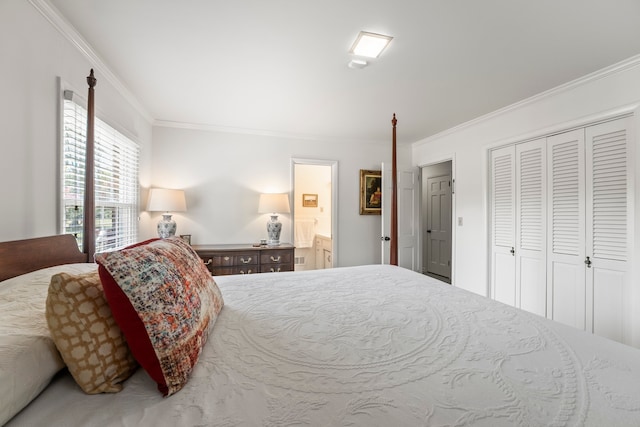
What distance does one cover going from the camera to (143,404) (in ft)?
2.18

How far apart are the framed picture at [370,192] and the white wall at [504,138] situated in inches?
30.8

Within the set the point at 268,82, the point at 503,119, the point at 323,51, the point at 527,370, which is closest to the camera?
the point at 527,370

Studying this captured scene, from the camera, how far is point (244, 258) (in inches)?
136

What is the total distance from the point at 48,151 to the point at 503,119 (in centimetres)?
405

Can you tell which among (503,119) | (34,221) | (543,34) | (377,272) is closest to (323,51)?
(543,34)

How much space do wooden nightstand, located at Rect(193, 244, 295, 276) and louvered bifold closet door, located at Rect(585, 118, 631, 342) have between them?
2.98 m

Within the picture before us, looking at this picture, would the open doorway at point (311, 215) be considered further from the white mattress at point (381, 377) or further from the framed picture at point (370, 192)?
the white mattress at point (381, 377)

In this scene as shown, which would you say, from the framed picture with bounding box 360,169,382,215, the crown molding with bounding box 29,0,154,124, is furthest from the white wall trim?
the crown molding with bounding box 29,0,154,124

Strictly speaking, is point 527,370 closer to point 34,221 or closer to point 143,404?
point 143,404

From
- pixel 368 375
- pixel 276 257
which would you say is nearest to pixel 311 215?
pixel 276 257

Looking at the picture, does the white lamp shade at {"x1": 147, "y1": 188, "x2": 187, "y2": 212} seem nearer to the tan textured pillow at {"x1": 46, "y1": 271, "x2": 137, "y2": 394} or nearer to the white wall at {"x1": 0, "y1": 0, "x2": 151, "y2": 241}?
the white wall at {"x1": 0, "y1": 0, "x2": 151, "y2": 241}

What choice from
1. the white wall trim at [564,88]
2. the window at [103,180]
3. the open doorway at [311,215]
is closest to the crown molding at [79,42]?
the window at [103,180]

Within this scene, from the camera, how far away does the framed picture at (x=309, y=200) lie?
5652 mm

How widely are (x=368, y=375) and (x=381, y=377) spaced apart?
0.04m
